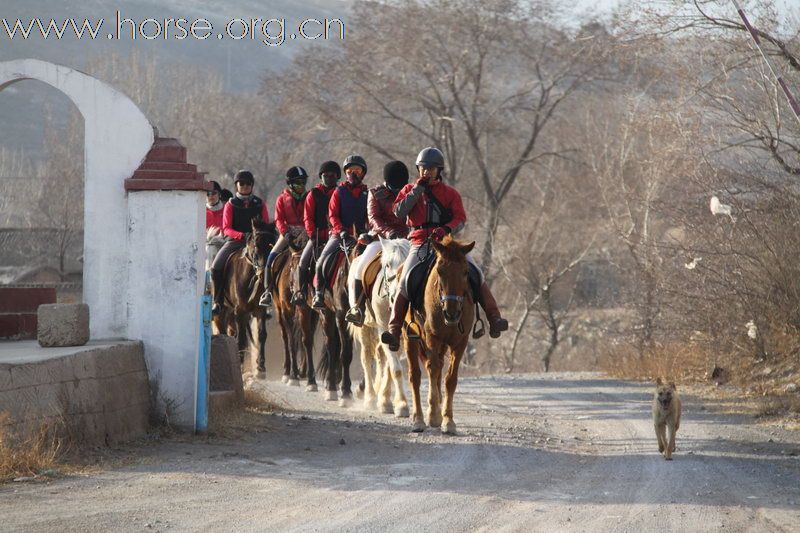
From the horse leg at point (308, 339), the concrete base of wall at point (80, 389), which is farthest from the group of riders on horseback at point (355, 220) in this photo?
the concrete base of wall at point (80, 389)

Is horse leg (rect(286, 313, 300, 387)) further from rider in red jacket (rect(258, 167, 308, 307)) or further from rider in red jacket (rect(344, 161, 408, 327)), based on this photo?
rider in red jacket (rect(344, 161, 408, 327))

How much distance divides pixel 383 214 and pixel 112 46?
73.3m

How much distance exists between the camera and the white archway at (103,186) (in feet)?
42.3

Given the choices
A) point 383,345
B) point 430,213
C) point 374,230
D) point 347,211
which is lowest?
point 383,345

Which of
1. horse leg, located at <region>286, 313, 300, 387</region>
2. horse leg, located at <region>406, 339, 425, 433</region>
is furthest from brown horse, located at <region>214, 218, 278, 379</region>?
horse leg, located at <region>406, 339, 425, 433</region>

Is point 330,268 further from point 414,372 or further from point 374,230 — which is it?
point 414,372

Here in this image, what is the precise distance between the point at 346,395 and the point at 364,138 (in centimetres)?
2292

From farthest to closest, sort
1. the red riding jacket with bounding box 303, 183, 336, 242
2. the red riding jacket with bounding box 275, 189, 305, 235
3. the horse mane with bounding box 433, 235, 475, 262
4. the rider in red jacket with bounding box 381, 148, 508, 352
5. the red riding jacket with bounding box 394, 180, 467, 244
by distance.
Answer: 1. the red riding jacket with bounding box 275, 189, 305, 235
2. the red riding jacket with bounding box 303, 183, 336, 242
3. the red riding jacket with bounding box 394, 180, 467, 244
4. the rider in red jacket with bounding box 381, 148, 508, 352
5. the horse mane with bounding box 433, 235, 475, 262

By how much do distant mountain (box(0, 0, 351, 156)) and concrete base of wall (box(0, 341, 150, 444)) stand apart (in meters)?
50.2

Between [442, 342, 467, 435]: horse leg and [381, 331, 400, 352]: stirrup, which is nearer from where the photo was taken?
[442, 342, 467, 435]: horse leg

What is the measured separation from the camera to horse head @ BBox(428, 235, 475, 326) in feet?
41.5

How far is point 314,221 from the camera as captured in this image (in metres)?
17.7

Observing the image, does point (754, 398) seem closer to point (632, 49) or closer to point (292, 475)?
point (632, 49)

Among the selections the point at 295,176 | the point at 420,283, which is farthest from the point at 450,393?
the point at 295,176
